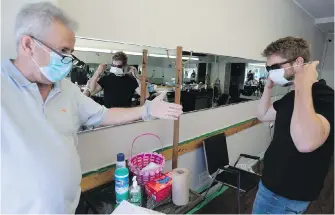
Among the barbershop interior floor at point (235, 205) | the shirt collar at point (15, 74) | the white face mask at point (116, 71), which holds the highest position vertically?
the white face mask at point (116, 71)

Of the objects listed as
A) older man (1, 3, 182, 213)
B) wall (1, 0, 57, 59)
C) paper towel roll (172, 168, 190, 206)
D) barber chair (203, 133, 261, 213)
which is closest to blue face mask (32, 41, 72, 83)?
older man (1, 3, 182, 213)

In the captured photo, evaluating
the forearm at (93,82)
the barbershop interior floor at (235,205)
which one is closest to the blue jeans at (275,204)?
Answer: the barbershop interior floor at (235,205)

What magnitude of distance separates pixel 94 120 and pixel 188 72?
119cm

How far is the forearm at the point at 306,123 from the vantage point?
34.2 inches

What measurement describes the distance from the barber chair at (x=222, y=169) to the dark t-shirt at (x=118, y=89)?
103 cm

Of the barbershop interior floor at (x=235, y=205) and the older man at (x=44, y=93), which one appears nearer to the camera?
the older man at (x=44, y=93)

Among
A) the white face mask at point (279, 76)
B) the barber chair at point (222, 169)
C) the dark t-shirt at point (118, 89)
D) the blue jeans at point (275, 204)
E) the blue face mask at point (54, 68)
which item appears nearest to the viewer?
the blue face mask at point (54, 68)

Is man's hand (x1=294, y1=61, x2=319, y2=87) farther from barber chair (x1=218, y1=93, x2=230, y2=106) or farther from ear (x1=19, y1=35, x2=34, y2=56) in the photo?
barber chair (x1=218, y1=93, x2=230, y2=106)

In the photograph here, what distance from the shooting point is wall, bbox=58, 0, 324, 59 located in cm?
128

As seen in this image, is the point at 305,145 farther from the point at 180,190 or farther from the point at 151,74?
the point at 151,74

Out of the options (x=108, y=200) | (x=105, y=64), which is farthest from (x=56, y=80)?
(x=108, y=200)

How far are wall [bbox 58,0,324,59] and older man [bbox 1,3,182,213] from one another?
366 mm

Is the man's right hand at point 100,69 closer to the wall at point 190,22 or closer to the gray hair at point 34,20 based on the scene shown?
the wall at point 190,22

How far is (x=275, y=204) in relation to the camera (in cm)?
117
